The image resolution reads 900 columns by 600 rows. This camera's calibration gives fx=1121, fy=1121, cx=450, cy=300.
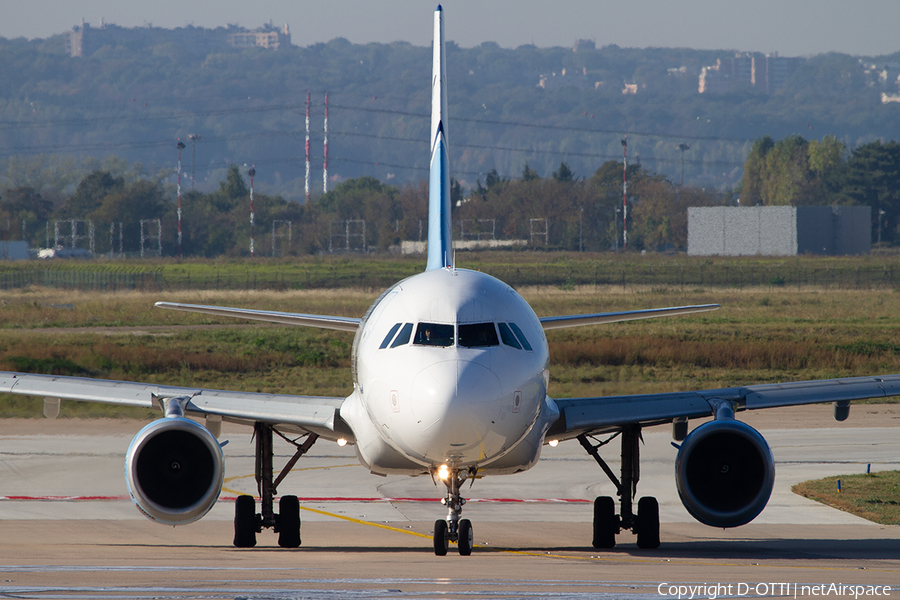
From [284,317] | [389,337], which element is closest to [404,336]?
[389,337]

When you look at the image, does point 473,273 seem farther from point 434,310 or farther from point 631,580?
point 631,580

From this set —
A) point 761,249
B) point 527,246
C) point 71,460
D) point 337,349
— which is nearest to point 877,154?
point 761,249

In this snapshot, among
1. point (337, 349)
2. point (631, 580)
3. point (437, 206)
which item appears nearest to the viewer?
point (631, 580)

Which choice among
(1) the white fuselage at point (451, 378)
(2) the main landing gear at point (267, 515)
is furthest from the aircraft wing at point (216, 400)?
(1) the white fuselage at point (451, 378)

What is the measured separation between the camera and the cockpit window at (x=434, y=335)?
12.7 m

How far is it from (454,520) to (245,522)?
4.04 meters

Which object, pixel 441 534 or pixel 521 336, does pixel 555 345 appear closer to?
pixel 441 534

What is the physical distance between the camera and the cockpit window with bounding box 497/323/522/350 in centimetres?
1295

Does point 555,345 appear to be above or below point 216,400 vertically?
below

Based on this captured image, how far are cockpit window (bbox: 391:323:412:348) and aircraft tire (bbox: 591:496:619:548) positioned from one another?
4.45 metres

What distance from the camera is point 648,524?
1591 centimetres

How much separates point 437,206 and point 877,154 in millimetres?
179509

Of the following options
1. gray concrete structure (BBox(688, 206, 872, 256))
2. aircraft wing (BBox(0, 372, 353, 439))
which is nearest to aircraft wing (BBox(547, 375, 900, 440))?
aircraft wing (BBox(0, 372, 353, 439))

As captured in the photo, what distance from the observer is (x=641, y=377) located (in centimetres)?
4103
